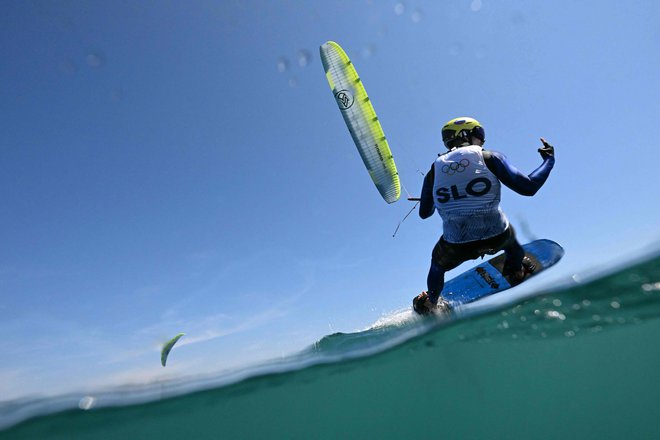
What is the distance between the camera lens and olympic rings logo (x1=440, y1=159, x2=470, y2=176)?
3781mm

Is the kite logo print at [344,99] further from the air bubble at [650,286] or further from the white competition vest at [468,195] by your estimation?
the air bubble at [650,286]

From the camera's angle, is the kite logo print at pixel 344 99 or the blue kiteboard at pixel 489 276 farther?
A: the kite logo print at pixel 344 99

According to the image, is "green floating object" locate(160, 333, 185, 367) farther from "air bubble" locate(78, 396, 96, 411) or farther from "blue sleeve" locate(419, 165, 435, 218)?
"blue sleeve" locate(419, 165, 435, 218)

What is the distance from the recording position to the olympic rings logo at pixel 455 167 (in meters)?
3.78

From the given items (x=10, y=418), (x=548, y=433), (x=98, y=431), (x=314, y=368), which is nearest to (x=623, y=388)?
(x=548, y=433)

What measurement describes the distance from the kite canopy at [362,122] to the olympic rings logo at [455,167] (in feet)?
13.7

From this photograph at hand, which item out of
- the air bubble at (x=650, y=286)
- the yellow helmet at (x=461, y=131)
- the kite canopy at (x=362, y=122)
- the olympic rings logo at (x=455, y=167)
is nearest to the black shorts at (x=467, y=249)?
the olympic rings logo at (x=455, y=167)

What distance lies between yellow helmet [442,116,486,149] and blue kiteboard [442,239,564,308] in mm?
3296

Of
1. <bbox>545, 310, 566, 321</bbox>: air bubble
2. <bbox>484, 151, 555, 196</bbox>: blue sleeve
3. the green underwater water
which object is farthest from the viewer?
<bbox>545, 310, 566, 321</bbox>: air bubble

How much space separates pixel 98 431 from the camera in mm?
10414

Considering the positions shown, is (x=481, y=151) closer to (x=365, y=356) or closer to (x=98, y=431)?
(x=365, y=356)

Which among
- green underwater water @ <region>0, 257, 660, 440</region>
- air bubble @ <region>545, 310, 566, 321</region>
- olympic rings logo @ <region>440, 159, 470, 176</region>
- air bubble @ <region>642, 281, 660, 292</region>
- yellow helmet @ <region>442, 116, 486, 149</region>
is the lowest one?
green underwater water @ <region>0, 257, 660, 440</region>

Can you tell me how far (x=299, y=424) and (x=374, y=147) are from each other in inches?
505

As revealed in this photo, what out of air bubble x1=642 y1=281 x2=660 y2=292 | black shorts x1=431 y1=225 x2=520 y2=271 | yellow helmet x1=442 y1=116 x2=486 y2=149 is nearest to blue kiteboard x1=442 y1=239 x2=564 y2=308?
black shorts x1=431 y1=225 x2=520 y2=271
